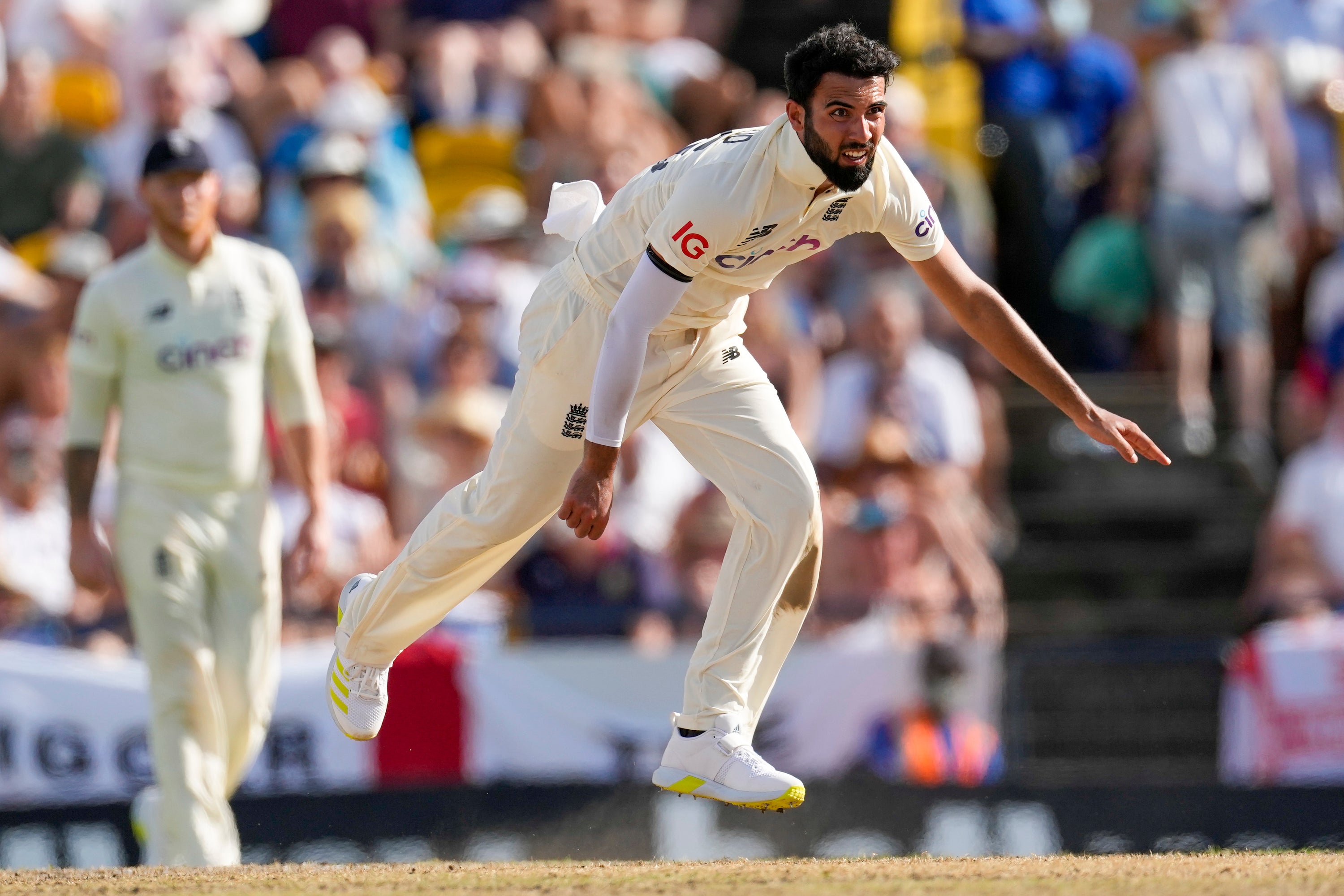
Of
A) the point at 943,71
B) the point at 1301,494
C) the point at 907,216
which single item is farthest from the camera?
the point at 943,71

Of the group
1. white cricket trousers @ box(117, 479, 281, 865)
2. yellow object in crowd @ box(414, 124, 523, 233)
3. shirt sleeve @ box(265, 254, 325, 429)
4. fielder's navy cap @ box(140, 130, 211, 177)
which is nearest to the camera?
white cricket trousers @ box(117, 479, 281, 865)

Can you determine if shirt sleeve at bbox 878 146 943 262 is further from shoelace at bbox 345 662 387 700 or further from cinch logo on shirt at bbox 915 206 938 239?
shoelace at bbox 345 662 387 700

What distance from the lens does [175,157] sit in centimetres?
698

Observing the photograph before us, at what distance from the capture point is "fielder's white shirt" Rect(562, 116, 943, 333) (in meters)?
5.21

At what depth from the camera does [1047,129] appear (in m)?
11.8

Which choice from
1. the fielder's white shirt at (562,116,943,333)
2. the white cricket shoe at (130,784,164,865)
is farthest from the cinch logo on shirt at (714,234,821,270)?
the white cricket shoe at (130,784,164,865)

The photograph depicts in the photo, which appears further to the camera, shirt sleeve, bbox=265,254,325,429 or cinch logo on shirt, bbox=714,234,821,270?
shirt sleeve, bbox=265,254,325,429

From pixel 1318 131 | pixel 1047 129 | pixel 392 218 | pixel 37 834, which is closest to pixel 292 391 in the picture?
pixel 37 834

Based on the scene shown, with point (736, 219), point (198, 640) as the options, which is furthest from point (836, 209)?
point (198, 640)

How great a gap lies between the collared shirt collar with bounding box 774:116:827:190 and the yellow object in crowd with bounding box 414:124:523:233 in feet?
23.0

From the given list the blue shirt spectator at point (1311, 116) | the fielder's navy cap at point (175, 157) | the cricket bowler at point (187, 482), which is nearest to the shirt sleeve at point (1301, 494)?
the blue shirt spectator at point (1311, 116)

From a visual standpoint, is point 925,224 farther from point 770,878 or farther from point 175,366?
point 175,366

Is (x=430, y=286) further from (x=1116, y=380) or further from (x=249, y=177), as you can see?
(x=1116, y=380)

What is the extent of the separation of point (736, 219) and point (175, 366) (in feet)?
9.06
